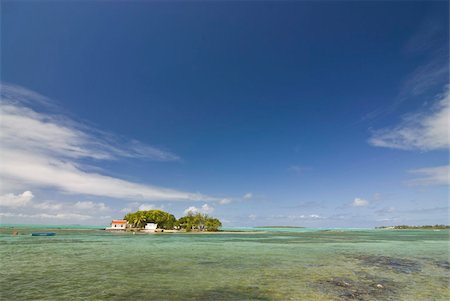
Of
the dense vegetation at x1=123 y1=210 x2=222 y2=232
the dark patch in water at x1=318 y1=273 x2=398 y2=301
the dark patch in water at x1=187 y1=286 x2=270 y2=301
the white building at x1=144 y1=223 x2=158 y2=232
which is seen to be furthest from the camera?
the dense vegetation at x1=123 y1=210 x2=222 y2=232

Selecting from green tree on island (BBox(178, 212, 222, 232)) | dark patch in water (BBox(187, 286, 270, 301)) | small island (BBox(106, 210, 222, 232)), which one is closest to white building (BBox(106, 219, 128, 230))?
small island (BBox(106, 210, 222, 232))

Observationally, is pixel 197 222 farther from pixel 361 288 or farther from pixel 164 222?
pixel 361 288

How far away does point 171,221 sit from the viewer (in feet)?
438

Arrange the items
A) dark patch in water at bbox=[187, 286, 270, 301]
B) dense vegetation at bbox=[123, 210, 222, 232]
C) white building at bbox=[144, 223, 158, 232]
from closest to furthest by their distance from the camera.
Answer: dark patch in water at bbox=[187, 286, 270, 301], white building at bbox=[144, 223, 158, 232], dense vegetation at bbox=[123, 210, 222, 232]

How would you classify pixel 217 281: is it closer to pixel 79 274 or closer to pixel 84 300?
pixel 84 300

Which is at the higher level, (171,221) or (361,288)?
(171,221)

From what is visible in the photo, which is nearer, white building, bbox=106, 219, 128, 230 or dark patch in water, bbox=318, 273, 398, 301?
dark patch in water, bbox=318, 273, 398, 301

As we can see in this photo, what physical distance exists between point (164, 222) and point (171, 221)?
11.6 feet

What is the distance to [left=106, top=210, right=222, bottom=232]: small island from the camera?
129 metres

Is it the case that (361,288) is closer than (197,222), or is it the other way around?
(361,288)

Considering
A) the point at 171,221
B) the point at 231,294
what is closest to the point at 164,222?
the point at 171,221

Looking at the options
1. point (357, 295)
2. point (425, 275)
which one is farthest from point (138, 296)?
point (425, 275)

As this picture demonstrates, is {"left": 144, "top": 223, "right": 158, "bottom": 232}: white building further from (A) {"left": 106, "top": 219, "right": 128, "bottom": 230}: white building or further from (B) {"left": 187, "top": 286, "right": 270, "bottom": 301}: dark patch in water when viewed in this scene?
(B) {"left": 187, "top": 286, "right": 270, "bottom": 301}: dark patch in water

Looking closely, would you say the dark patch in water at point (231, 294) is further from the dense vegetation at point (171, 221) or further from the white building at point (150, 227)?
the dense vegetation at point (171, 221)
